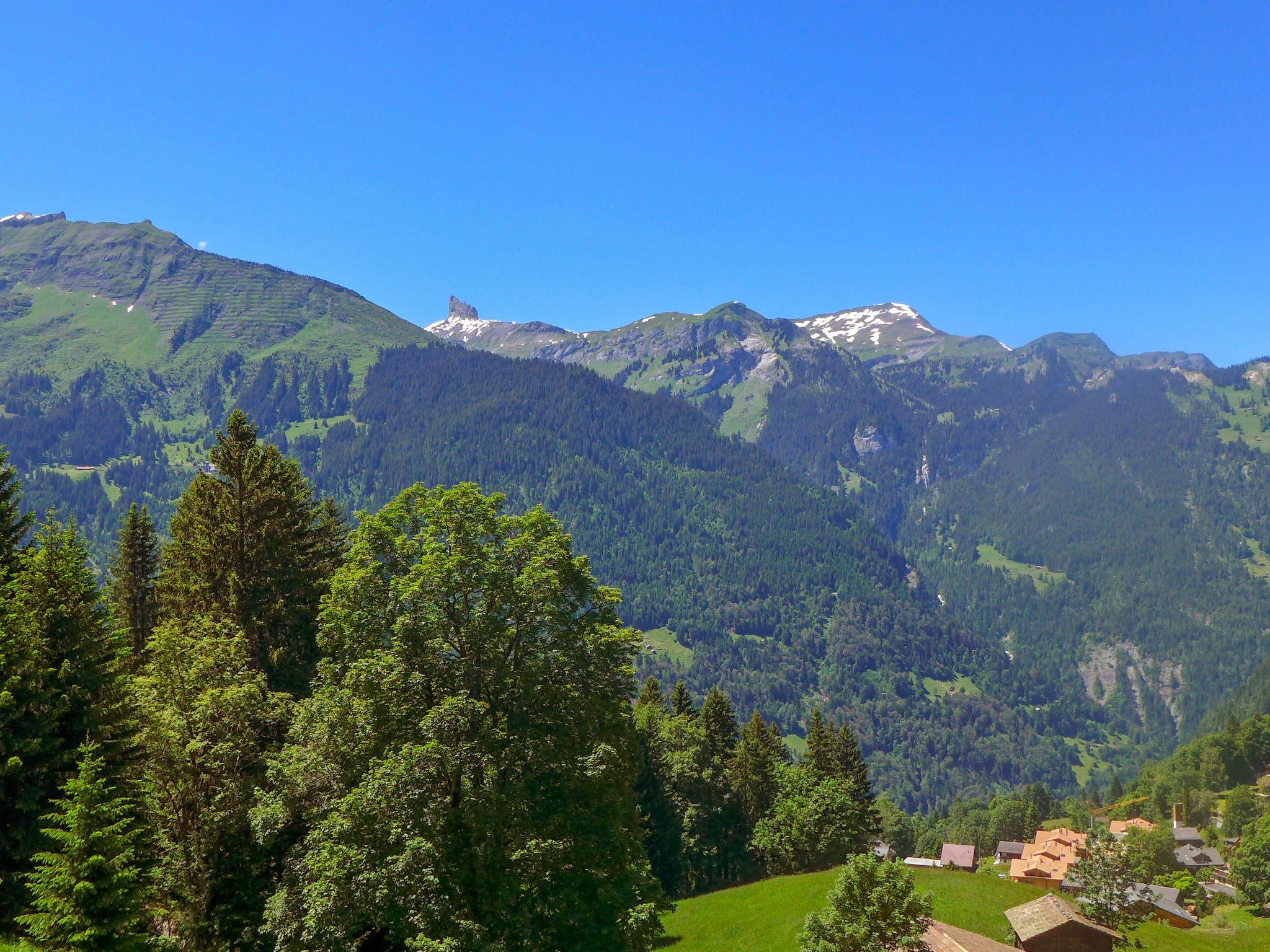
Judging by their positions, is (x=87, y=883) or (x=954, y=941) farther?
(x=954, y=941)

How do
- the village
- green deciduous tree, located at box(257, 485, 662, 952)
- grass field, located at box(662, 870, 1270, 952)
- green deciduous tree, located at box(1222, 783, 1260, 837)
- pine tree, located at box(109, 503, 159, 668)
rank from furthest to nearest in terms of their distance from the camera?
1. green deciduous tree, located at box(1222, 783, 1260, 837)
2. grass field, located at box(662, 870, 1270, 952)
3. pine tree, located at box(109, 503, 159, 668)
4. the village
5. green deciduous tree, located at box(257, 485, 662, 952)

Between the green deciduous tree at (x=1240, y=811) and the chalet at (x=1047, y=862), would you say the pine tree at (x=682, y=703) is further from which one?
the green deciduous tree at (x=1240, y=811)

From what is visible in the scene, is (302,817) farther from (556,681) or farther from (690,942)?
(690,942)

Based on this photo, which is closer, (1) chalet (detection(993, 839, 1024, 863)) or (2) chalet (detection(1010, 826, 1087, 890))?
(2) chalet (detection(1010, 826, 1087, 890))

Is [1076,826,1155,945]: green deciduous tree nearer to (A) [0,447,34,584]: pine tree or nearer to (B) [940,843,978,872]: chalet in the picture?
(A) [0,447,34,584]: pine tree

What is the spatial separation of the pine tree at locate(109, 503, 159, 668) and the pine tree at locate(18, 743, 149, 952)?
1052 inches

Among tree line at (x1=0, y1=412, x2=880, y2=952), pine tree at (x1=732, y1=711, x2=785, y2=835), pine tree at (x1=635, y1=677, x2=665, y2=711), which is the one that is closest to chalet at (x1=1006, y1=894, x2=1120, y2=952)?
tree line at (x1=0, y1=412, x2=880, y2=952)

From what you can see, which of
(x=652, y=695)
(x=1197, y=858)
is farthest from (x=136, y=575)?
(x=1197, y=858)

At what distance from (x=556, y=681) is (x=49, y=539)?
58.7 feet

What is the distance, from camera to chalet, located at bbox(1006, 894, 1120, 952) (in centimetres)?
5056

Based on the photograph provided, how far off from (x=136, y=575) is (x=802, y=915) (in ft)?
144

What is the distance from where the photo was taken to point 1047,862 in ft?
396

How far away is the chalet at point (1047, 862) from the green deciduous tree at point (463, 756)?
104 m

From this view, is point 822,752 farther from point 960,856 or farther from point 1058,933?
point 960,856
